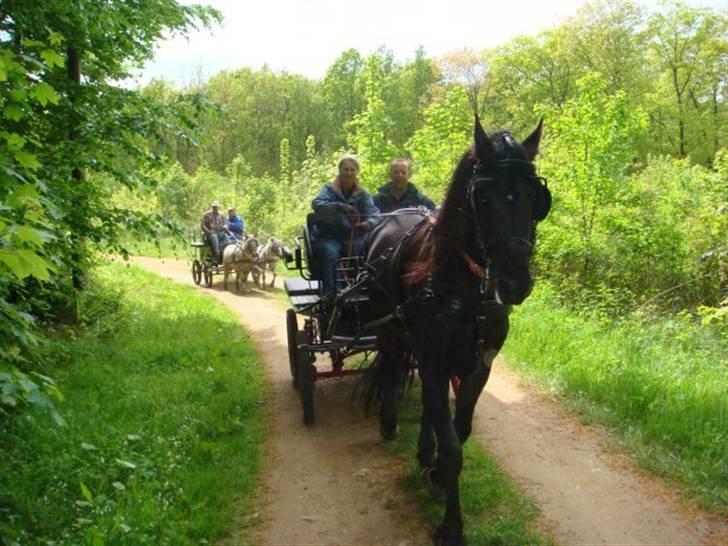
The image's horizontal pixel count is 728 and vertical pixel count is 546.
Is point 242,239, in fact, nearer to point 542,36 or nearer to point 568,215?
point 568,215

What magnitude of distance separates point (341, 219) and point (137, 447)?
2926mm

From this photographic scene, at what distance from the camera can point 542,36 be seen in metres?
35.3

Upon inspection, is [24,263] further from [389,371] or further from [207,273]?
[207,273]

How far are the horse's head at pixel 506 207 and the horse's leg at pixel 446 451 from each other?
104cm

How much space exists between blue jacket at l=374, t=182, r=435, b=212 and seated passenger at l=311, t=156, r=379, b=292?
0.17 meters

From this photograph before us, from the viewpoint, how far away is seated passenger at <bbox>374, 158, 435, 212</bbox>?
20.6 ft

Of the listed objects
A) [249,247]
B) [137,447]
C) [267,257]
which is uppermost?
[249,247]

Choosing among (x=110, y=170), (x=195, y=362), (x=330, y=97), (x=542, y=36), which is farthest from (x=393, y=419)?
(x=330, y=97)

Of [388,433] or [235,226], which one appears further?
[235,226]

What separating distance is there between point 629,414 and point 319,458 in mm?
3109

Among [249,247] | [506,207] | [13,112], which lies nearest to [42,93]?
[13,112]

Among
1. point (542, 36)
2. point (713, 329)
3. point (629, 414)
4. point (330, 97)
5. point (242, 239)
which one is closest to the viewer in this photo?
point (629, 414)

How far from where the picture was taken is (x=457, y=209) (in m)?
3.70

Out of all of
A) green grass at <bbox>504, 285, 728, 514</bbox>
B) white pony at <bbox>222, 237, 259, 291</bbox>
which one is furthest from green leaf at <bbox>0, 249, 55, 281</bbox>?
white pony at <bbox>222, 237, 259, 291</bbox>
